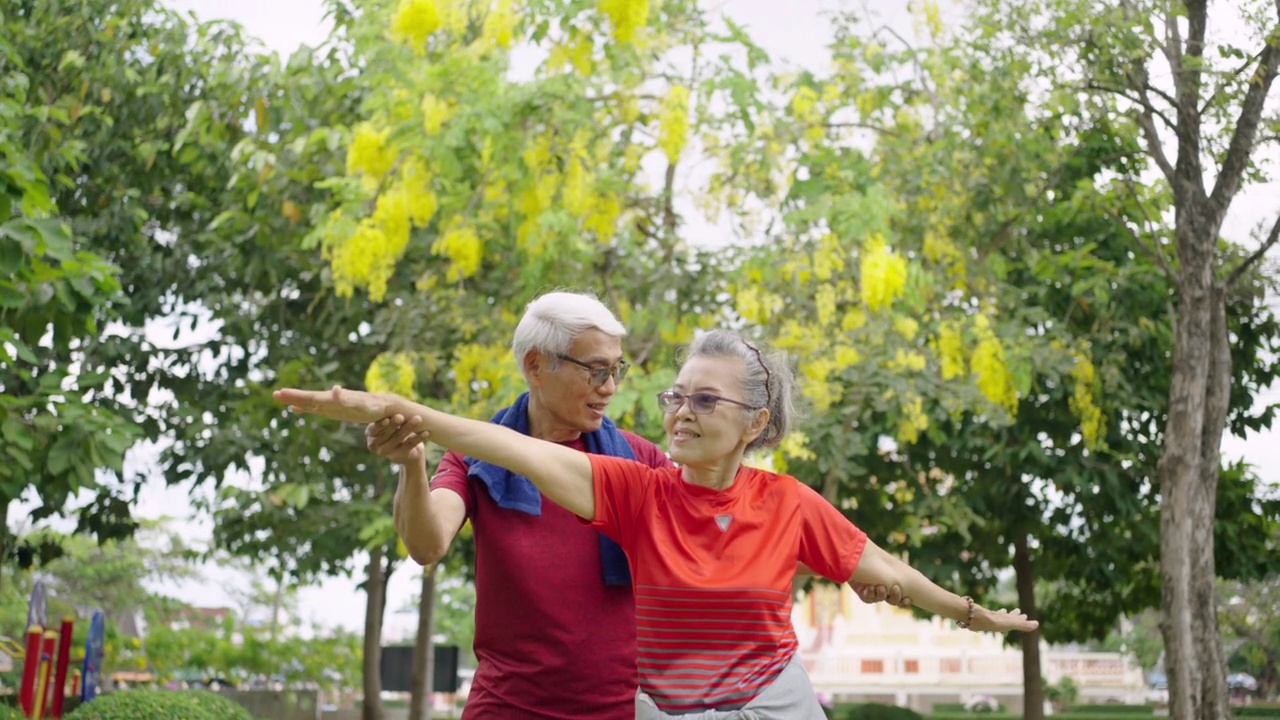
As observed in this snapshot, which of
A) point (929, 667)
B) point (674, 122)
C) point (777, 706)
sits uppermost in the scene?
point (674, 122)

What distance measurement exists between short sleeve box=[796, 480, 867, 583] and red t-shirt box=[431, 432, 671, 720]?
48cm

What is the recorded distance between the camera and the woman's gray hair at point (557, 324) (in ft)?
9.12

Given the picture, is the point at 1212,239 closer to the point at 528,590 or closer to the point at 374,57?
the point at 374,57

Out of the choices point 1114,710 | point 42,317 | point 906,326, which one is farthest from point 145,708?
point 1114,710

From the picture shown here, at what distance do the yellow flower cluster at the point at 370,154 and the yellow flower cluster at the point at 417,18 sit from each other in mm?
699

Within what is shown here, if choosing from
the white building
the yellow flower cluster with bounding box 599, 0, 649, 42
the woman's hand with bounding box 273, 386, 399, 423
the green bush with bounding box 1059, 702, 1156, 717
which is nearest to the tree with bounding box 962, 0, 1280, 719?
the yellow flower cluster with bounding box 599, 0, 649, 42

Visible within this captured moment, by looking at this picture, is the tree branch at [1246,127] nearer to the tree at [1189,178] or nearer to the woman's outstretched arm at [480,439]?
the tree at [1189,178]

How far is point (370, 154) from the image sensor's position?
9.82 m

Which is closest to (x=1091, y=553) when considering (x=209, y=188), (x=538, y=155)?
(x=538, y=155)

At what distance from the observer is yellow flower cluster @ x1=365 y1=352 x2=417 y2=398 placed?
10.0m

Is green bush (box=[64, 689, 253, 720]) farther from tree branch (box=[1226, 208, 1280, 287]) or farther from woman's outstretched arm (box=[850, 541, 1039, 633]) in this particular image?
tree branch (box=[1226, 208, 1280, 287])

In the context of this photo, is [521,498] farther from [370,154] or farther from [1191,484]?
[1191,484]

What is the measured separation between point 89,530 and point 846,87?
772cm

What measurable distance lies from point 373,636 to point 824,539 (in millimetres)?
13578
